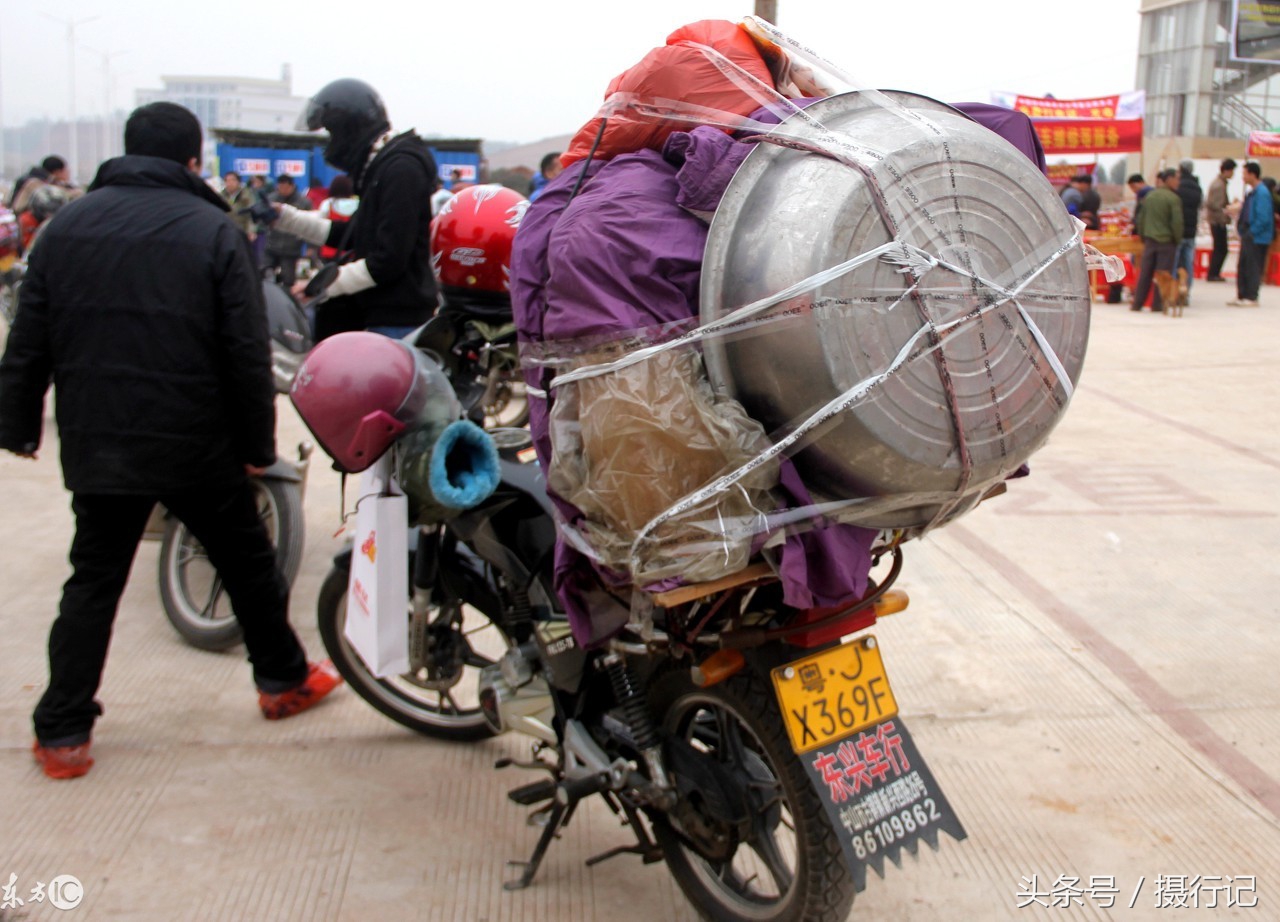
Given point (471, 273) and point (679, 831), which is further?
point (471, 273)

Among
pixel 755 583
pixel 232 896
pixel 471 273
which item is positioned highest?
pixel 471 273

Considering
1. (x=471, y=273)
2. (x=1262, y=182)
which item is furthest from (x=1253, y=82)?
(x=471, y=273)

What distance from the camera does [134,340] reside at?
9.82 ft

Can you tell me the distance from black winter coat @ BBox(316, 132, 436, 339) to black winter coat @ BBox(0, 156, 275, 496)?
969 mm

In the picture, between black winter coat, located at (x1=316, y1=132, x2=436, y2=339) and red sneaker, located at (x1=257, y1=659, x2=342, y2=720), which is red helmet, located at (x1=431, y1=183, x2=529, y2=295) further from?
red sneaker, located at (x1=257, y1=659, x2=342, y2=720)

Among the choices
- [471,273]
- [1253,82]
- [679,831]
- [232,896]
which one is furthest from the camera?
[1253,82]

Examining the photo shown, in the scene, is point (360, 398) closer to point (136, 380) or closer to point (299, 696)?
point (136, 380)

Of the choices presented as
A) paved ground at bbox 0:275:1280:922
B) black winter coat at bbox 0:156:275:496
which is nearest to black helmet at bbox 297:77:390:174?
black winter coat at bbox 0:156:275:496

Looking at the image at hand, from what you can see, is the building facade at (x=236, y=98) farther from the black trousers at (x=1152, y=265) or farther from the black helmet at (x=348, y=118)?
the black helmet at (x=348, y=118)

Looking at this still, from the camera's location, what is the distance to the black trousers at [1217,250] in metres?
15.5

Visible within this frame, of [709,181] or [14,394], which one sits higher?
[709,181]

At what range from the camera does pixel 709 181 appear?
1897 mm

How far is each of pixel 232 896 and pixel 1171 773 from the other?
227 centimetres

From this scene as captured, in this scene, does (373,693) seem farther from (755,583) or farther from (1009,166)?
(1009,166)
